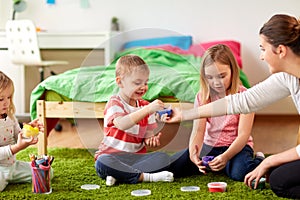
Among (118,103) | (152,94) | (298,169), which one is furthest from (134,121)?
(298,169)

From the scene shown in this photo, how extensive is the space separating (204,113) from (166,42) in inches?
59.4

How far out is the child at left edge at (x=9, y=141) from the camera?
76.8 inches

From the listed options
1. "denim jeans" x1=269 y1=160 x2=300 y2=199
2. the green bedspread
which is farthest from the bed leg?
"denim jeans" x1=269 y1=160 x2=300 y2=199

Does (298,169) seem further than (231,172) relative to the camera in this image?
No

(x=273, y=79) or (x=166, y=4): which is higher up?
(x=166, y=4)

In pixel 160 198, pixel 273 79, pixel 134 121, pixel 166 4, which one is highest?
pixel 166 4

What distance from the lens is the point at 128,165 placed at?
204 cm

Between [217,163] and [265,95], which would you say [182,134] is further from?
[265,95]

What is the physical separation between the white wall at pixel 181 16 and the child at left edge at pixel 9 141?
2.38 meters

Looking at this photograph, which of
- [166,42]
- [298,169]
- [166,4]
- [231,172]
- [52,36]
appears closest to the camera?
[298,169]

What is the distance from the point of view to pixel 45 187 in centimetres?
191

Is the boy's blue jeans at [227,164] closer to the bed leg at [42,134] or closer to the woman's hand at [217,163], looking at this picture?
the woman's hand at [217,163]

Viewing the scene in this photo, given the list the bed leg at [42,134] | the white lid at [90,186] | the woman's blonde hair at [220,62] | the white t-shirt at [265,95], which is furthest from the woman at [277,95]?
the bed leg at [42,134]

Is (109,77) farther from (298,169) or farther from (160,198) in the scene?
(298,169)
